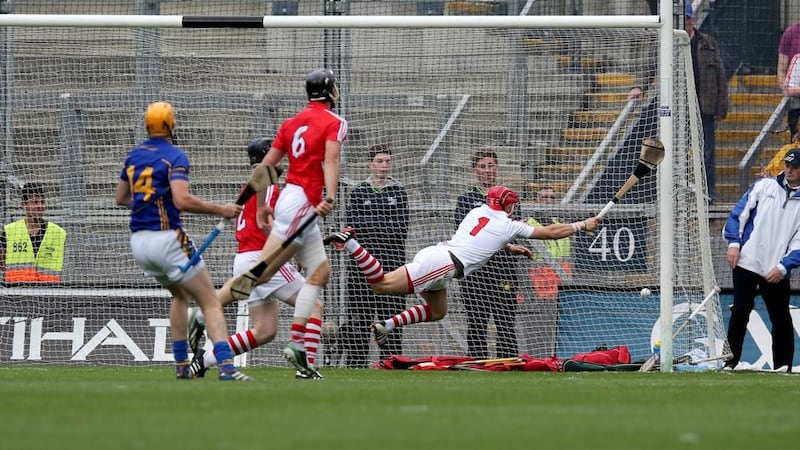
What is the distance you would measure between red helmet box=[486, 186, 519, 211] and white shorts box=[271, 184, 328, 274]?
3.46 meters

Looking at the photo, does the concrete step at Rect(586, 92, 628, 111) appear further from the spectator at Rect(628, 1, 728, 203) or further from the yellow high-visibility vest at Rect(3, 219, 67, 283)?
the yellow high-visibility vest at Rect(3, 219, 67, 283)

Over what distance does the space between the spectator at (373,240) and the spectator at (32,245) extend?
317 centimetres

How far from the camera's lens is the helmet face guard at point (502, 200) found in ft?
44.0

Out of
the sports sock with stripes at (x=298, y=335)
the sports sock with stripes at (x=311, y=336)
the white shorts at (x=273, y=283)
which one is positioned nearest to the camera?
the sports sock with stripes at (x=298, y=335)

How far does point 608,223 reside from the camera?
1452 cm

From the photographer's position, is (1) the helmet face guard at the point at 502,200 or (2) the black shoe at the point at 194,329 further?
(1) the helmet face guard at the point at 502,200

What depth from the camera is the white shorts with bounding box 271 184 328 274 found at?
10.2m

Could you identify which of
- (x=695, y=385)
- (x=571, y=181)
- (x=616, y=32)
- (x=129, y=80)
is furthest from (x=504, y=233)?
(x=129, y=80)

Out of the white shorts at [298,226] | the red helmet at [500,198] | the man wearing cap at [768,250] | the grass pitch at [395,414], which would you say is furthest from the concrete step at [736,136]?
the white shorts at [298,226]

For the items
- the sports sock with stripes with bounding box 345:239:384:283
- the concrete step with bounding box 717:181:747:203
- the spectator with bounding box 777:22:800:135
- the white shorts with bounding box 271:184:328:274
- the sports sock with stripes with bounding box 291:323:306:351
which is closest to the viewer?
the sports sock with stripes with bounding box 291:323:306:351

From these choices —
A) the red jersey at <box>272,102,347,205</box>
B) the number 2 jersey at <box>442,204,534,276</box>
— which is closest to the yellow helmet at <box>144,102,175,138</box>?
the red jersey at <box>272,102,347,205</box>

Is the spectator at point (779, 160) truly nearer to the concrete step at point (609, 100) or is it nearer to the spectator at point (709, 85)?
the spectator at point (709, 85)

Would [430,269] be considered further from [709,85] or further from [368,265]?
[709,85]

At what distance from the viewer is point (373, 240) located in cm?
1434
